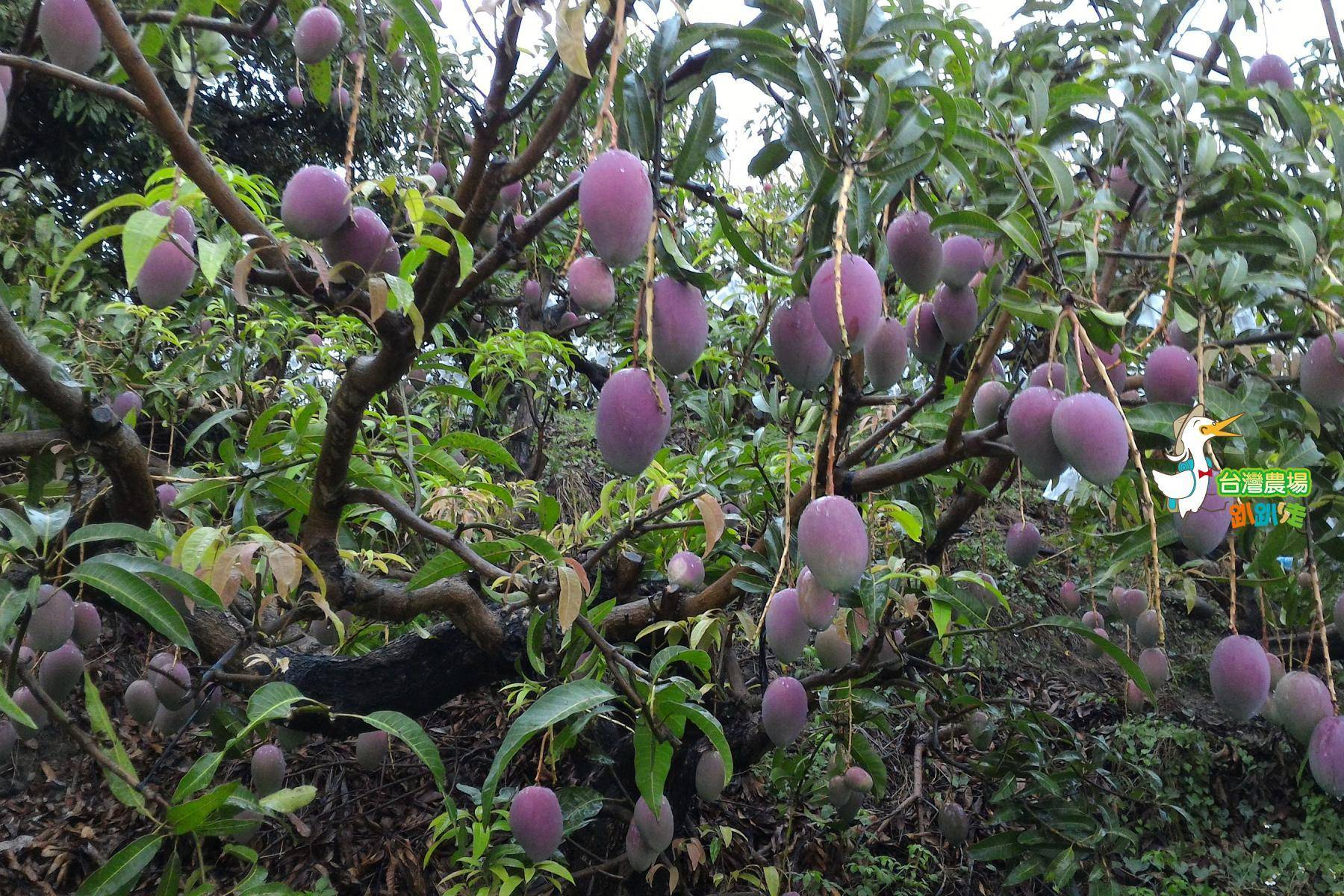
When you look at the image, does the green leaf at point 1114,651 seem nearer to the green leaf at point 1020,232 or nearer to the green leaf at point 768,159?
the green leaf at point 1020,232

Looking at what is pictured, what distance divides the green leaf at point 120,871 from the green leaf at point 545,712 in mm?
423

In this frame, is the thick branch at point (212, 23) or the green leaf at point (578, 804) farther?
the green leaf at point (578, 804)

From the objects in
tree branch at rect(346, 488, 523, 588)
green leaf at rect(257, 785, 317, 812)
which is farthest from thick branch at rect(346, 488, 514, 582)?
green leaf at rect(257, 785, 317, 812)

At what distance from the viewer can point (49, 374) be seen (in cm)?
114

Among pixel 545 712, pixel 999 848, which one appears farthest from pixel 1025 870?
pixel 545 712

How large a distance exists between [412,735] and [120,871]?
0.38 m

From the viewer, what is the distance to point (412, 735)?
1.15m

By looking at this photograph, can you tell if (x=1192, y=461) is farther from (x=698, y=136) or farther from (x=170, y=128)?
(x=170, y=128)

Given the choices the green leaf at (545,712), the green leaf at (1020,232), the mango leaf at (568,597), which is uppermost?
the green leaf at (1020,232)

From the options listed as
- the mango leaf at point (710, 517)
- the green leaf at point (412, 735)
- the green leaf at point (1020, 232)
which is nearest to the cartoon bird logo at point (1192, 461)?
the green leaf at point (1020, 232)

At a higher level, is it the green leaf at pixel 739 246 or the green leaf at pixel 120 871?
the green leaf at pixel 739 246

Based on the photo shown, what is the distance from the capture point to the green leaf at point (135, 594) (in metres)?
1.00

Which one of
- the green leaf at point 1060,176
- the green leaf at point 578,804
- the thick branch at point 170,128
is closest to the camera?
the thick branch at point 170,128

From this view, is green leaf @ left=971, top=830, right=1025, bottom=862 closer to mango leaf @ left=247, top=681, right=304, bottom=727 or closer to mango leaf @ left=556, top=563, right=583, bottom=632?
mango leaf @ left=556, top=563, right=583, bottom=632
